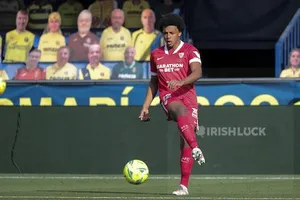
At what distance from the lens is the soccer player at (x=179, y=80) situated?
11.4 meters

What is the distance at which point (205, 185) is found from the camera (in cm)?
1353

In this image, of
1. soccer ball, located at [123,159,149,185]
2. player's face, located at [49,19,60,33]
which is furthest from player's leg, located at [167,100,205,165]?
player's face, located at [49,19,60,33]

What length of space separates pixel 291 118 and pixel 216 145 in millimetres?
1305

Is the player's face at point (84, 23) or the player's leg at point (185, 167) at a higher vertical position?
the player's face at point (84, 23)

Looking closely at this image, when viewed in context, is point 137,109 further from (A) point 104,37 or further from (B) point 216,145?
(A) point 104,37

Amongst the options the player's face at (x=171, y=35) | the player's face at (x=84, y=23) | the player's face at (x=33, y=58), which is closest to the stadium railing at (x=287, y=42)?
the player's face at (x=84, y=23)

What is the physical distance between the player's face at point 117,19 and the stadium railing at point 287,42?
3.09 m

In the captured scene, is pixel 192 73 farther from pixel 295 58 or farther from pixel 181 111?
pixel 295 58

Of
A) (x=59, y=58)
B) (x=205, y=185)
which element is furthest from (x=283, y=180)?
(x=59, y=58)

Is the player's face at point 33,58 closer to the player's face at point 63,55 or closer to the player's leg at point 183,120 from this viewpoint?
the player's face at point 63,55

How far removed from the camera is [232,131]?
1644cm

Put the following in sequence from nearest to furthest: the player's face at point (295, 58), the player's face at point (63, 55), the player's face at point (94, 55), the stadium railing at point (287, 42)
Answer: the player's face at point (295, 58) → the player's face at point (94, 55) → the player's face at point (63, 55) → the stadium railing at point (287, 42)

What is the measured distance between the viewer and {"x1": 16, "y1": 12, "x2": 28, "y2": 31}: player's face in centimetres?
1992

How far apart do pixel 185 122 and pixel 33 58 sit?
8.23 m
